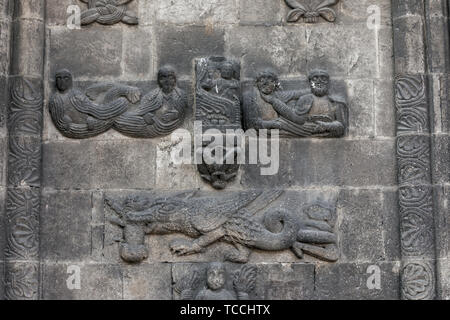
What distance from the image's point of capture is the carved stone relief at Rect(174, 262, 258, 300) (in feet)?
32.1

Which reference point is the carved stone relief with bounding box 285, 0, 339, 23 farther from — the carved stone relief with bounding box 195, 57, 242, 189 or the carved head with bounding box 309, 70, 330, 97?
the carved stone relief with bounding box 195, 57, 242, 189

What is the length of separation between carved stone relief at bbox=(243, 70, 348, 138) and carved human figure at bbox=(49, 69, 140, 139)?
1.30m

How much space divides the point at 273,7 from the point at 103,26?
1.90 meters

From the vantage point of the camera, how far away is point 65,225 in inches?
396

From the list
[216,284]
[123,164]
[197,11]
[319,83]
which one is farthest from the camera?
[197,11]

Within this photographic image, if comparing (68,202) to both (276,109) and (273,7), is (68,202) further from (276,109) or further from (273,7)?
(273,7)

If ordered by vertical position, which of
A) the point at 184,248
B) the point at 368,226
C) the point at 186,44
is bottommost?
the point at 184,248

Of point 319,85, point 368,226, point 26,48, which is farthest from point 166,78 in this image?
point 368,226

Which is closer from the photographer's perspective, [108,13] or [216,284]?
[216,284]

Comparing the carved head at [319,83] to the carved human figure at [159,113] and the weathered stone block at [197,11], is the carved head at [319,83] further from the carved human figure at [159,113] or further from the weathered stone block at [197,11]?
the carved human figure at [159,113]

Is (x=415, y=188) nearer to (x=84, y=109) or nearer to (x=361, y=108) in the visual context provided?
(x=361, y=108)

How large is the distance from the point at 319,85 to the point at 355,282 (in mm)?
2151

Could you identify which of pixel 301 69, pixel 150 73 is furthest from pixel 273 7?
pixel 150 73

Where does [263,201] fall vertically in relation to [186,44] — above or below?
below
